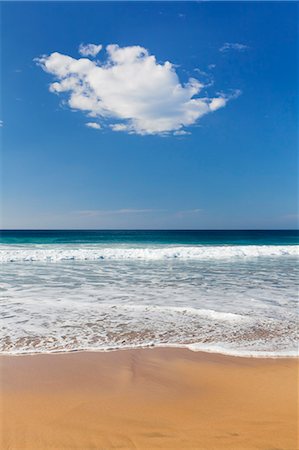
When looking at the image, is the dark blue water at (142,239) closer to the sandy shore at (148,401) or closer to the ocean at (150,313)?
the ocean at (150,313)

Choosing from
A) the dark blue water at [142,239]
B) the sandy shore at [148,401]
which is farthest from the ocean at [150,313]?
the dark blue water at [142,239]

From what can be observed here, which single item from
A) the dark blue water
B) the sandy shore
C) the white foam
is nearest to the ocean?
the sandy shore

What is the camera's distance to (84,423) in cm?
328

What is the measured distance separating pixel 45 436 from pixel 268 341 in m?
3.92

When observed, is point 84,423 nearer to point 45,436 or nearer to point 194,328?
point 45,436

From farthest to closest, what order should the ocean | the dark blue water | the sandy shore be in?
the dark blue water, the ocean, the sandy shore

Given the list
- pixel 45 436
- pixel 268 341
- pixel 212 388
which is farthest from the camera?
pixel 268 341

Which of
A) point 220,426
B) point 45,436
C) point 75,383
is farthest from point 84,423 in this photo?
point 220,426

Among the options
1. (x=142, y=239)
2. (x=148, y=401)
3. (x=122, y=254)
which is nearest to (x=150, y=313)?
(x=148, y=401)

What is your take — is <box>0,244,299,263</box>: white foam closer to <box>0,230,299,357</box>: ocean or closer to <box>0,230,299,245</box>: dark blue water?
<box>0,230,299,357</box>: ocean

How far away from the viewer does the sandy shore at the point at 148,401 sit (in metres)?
3.03

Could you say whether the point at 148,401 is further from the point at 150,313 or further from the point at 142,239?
the point at 142,239

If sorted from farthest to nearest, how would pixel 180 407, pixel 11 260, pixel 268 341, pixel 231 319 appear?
pixel 11 260 < pixel 231 319 < pixel 268 341 < pixel 180 407

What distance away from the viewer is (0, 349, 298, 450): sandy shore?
303 cm
